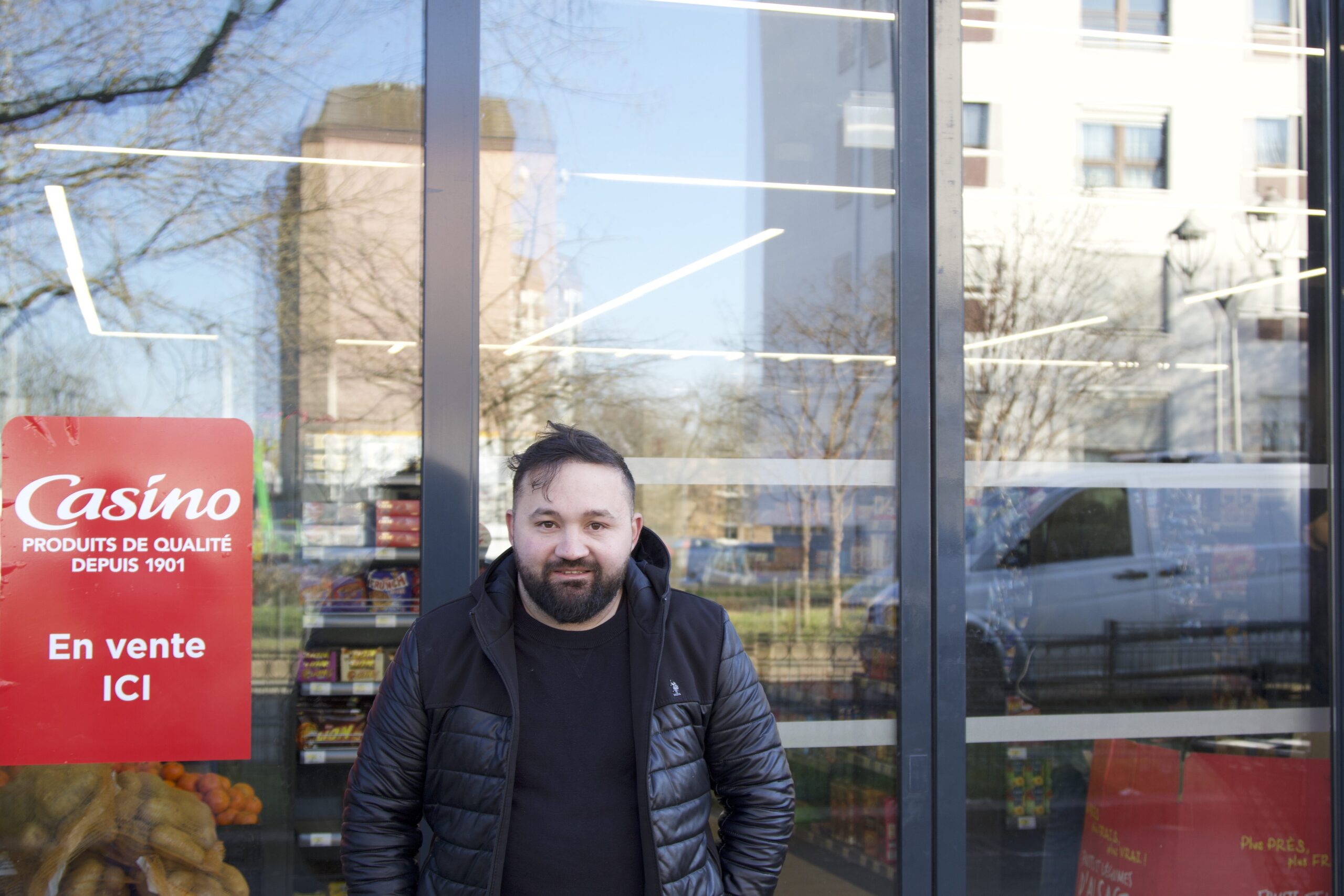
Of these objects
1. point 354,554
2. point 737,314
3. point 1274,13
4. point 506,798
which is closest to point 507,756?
point 506,798

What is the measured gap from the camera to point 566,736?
2.16 metres

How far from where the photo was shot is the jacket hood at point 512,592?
222cm

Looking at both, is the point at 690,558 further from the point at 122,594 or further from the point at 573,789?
the point at 573,789

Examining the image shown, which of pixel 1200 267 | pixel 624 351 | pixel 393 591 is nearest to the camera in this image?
pixel 393 591

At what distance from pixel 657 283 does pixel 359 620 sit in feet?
5.77

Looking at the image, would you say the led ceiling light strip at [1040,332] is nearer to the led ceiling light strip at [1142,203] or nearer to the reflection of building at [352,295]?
the led ceiling light strip at [1142,203]

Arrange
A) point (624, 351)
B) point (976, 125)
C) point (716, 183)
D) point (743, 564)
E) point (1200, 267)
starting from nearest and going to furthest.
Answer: point (976, 125)
point (716, 183)
point (624, 351)
point (743, 564)
point (1200, 267)

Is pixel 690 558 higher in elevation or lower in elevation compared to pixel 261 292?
lower

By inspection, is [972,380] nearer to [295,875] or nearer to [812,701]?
[812,701]

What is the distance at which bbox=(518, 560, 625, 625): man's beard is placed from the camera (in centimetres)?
217

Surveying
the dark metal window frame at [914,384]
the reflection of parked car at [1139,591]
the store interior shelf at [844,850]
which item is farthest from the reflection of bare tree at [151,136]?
the reflection of parked car at [1139,591]

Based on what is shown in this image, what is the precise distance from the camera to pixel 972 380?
4242mm

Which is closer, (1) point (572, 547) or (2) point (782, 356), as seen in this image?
(1) point (572, 547)

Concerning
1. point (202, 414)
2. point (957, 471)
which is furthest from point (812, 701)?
point (202, 414)
